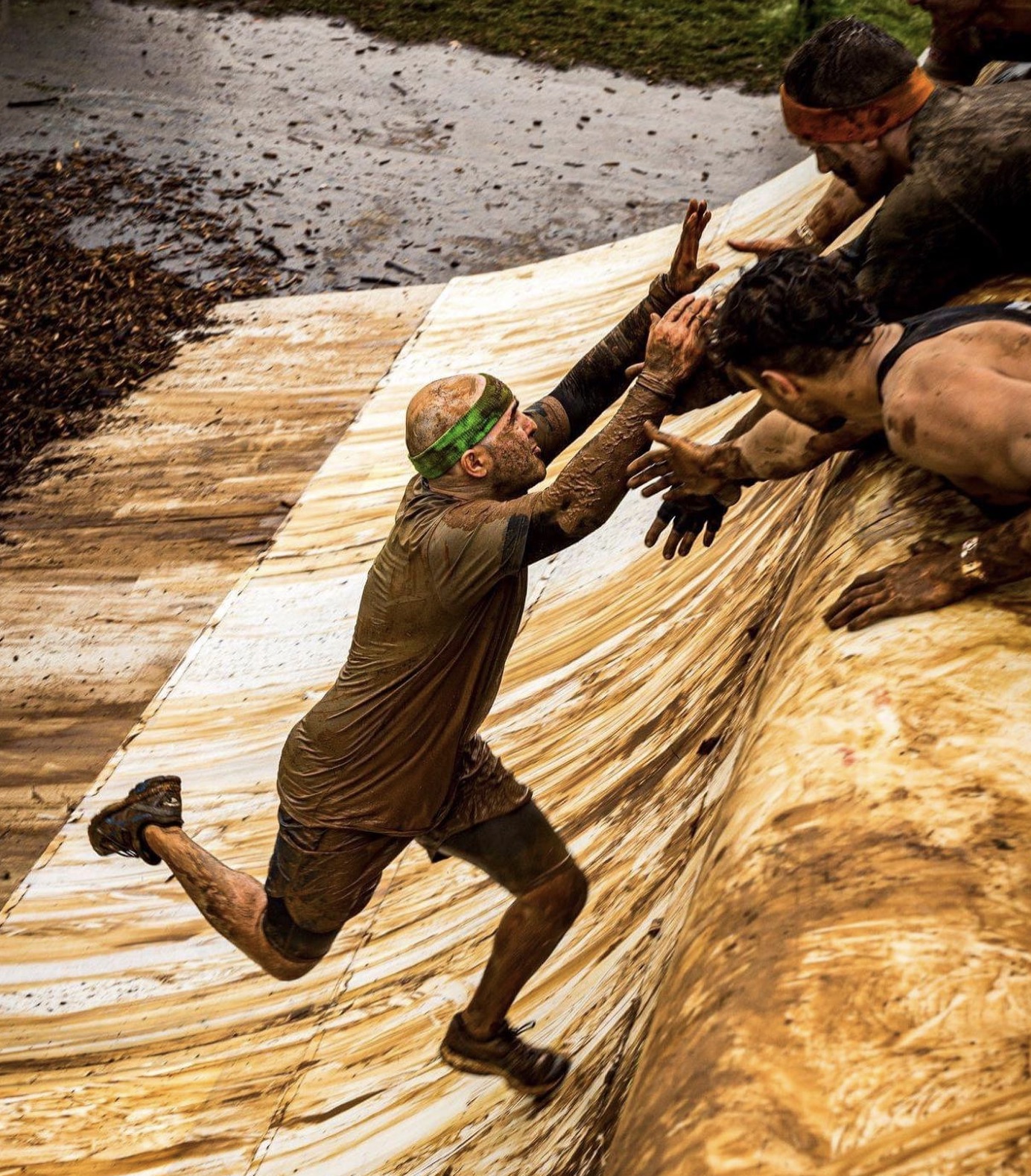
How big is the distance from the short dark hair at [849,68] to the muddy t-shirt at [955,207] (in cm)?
13

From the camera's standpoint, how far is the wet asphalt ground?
10320 mm

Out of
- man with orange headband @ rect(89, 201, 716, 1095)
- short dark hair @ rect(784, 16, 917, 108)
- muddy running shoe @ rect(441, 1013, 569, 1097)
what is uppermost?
short dark hair @ rect(784, 16, 917, 108)

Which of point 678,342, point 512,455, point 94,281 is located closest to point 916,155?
point 678,342

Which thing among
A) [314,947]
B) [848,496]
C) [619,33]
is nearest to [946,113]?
[848,496]

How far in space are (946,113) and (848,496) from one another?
1043mm

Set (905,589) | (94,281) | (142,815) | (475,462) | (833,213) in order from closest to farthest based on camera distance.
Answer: (905,589) < (475,462) < (142,815) < (833,213) < (94,281)

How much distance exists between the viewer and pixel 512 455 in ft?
10.1

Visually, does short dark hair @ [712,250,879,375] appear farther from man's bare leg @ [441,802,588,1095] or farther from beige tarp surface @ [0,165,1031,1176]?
man's bare leg @ [441,802,588,1095]

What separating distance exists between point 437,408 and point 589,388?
2.33 ft

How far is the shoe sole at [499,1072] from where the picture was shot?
3178 millimetres

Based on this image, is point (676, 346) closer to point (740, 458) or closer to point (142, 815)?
point (740, 458)

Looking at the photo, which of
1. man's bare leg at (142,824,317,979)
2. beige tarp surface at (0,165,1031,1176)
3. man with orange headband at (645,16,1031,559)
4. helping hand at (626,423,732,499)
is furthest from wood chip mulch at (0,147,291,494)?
man with orange headband at (645,16,1031,559)

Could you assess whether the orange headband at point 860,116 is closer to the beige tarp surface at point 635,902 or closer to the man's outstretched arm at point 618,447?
the man's outstretched arm at point 618,447

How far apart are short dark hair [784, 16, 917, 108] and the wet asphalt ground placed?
6.63m
